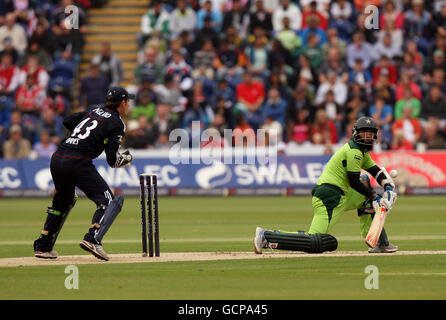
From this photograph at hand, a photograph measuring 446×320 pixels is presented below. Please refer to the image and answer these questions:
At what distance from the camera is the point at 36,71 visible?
30797mm

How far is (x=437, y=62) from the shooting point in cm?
2961

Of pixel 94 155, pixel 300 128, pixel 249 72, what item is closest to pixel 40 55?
pixel 249 72

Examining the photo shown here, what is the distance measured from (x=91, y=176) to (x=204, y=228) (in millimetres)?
6313

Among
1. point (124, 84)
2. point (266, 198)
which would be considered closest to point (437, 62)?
point (266, 198)

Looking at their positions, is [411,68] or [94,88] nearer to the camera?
[411,68]

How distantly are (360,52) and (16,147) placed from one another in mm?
10761

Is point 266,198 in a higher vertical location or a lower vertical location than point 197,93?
lower

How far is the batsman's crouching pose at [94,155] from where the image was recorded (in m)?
12.3

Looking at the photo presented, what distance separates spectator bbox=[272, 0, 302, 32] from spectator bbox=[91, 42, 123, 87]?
5190 mm

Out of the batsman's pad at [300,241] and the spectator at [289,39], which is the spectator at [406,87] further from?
the batsman's pad at [300,241]

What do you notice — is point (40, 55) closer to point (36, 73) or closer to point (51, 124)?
point (36, 73)

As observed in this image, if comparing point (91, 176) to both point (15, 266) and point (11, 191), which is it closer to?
point (15, 266)

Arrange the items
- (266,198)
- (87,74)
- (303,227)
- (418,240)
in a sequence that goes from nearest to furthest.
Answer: (418,240) → (303,227) → (266,198) → (87,74)
